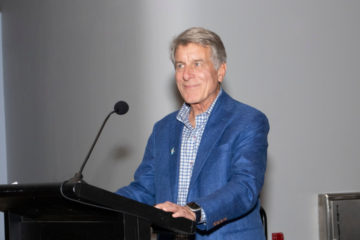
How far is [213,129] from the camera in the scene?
60.3 inches

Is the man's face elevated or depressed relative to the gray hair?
depressed

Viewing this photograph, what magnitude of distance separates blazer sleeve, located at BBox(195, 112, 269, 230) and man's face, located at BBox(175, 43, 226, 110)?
0.27 m

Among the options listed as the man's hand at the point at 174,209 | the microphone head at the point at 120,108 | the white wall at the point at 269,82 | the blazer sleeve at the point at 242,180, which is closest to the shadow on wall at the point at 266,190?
the white wall at the point at 269,82

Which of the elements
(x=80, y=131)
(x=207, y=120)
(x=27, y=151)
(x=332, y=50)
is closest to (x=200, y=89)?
(x=207, y=120)

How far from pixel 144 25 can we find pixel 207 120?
1283 millimetres

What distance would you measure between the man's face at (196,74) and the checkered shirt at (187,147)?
5cm

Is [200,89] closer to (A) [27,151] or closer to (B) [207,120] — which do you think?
(B) [207,120]

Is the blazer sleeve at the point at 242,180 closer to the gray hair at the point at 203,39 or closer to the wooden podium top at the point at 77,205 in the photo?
the wooden podium top at the point at 77,205

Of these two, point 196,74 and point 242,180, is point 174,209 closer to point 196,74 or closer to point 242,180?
point 242,180

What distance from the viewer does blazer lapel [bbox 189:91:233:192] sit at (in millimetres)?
1461

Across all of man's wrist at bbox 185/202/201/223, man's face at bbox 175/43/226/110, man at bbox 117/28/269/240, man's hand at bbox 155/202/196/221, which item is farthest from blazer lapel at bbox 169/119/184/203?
man's hand at bbox 155/202/196/221

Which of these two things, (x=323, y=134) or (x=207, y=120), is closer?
(x=207, y=120)

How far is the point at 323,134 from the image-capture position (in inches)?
112

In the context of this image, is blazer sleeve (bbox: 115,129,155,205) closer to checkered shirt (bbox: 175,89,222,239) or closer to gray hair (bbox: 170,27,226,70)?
checkered shirt (bbox: 175,89,222,239)
